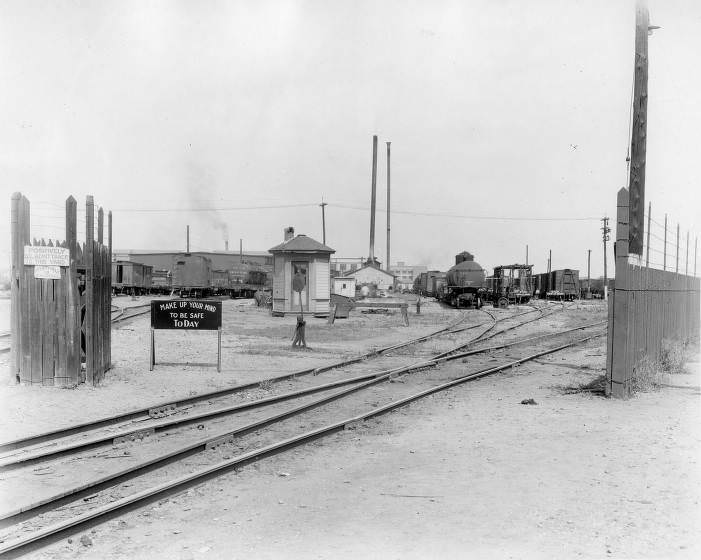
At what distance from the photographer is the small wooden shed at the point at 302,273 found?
2814cm

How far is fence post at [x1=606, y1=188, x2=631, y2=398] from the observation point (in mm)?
10125

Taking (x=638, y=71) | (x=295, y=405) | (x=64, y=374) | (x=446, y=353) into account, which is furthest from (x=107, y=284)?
(x=638, y=71)

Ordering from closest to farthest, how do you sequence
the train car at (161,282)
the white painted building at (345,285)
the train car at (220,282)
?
the white painted building at (345,285) < the train car at (220,282) < the train car at (161,282)

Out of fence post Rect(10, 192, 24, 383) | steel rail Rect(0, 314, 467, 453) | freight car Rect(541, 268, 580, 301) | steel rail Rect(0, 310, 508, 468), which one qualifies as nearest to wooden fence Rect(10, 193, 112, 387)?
fence post Rect(10, 192, 24, 383)

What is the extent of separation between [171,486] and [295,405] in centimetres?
423

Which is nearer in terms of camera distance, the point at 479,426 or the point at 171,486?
the point at 171,486

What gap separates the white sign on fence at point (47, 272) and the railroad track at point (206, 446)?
3.30 metres

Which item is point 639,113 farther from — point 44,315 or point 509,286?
point 509,286

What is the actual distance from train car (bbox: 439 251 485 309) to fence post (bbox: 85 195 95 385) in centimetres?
3343

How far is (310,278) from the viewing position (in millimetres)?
28422

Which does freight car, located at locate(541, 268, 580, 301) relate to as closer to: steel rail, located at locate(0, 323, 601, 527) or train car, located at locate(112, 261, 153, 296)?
train car, located at locate(112, 261, 153, 296)

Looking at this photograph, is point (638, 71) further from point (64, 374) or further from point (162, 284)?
point (162, 284)

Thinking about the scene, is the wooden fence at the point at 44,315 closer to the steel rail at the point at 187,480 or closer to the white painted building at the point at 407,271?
the steel rail at the point at 187,480

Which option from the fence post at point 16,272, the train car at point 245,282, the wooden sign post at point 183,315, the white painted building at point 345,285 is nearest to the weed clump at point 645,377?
the wooden sign post at point 183,315
